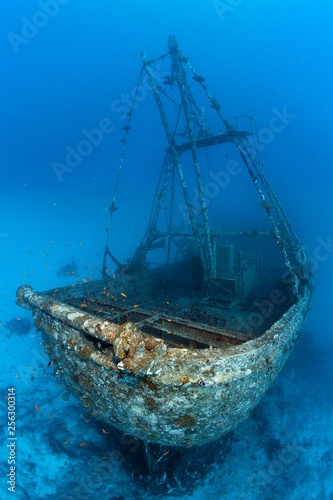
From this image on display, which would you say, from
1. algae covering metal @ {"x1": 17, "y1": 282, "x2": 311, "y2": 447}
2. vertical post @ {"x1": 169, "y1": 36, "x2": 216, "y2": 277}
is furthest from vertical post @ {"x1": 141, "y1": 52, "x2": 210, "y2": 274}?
algae covering metal @ {"x1": 17, "y1": 282, "x2": 311, "y2": 447}

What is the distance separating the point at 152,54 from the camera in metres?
120

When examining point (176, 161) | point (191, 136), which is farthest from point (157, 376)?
point (191, 136)

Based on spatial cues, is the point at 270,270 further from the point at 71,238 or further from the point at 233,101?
the point at 233,101

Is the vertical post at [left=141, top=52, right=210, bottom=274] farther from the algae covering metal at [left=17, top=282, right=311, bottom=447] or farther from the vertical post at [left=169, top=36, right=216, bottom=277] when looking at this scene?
the algae covering metal at [left=17, top=282, right=311, bottom=447]

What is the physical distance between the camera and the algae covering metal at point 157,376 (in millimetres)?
2910

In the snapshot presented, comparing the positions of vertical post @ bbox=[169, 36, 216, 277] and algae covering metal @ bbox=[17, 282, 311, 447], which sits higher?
vertical post @ bbox=[169, 36, 216, 277]

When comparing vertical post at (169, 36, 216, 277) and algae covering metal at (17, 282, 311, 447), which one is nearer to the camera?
algae covering metal at (17, 282, 311, 447)

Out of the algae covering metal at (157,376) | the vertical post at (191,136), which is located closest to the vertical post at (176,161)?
the vertical post at (191,136)

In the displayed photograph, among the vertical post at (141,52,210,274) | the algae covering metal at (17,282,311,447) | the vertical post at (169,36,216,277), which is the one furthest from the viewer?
the vertical post at (141,52,210,274)

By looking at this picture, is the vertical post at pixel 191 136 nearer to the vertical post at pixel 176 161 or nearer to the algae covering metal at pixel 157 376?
the vertical post at pixel 176 161

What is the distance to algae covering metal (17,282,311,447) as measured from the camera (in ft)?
9.55

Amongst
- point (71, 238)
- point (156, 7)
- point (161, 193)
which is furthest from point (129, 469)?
point (156, 7)

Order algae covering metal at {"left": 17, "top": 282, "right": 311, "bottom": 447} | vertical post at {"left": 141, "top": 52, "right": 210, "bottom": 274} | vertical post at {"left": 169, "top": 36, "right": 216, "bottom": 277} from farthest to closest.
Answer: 1. vertical post at {"left": 141, "top": 52, "right": 210, "bottom": 274}
2. vertical post at {"left": 169, "top": 36, "right": 216, "bottom": 277}
3. algae covering metal at {"left": 17, "top": 282, "right": 311, "bottom": 447}

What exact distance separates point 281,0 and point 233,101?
42.2 meters
